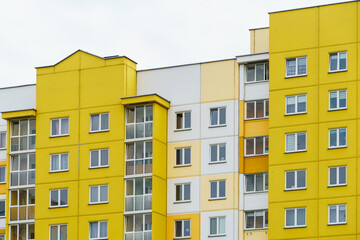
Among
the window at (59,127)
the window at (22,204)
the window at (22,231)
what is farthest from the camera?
the window at (22,204)

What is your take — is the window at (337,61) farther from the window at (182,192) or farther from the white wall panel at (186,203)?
the window at (182,192)

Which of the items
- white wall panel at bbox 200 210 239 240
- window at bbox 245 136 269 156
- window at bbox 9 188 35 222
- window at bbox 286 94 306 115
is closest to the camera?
window at bbox 286 94 306 115

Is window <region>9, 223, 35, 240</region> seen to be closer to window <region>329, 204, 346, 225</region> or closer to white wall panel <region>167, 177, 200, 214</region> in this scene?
white wall panel <region>167, 177, 200, 214</region>

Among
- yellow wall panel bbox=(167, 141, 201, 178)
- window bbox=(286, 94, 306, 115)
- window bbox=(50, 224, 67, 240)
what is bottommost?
window bbox=(50, 224, 67, 240)

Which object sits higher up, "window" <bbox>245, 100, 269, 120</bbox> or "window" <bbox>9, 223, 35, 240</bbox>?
"window" <bbox>245, 100, 269, 120</bbox>

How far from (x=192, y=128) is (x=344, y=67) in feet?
37.4

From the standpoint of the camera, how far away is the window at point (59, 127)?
9162cm

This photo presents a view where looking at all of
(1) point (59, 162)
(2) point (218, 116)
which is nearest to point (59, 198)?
(1) point (59, 162)

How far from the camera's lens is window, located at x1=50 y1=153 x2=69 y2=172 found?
90938mm

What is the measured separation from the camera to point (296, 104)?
85.1 meters

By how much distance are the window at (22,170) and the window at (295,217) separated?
1918cm

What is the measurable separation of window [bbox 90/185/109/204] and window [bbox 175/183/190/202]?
4.73 metres

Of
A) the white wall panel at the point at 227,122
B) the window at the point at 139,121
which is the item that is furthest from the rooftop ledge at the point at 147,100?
the white wall panel at the point at 227,122

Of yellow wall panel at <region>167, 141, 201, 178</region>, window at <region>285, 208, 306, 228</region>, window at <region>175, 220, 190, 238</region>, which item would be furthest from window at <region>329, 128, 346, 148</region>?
window at <region>175, 220, 190, 238</region>
